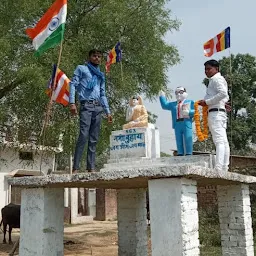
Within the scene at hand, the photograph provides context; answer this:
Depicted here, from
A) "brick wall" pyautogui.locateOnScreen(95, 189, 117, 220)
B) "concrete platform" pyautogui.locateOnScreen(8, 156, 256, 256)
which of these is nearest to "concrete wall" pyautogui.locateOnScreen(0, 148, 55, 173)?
"brick wall" pyautogui.locateOnScreen(95, 189, 117, 220)

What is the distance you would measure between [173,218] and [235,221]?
92.4 inches

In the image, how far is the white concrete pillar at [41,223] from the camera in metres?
5.73

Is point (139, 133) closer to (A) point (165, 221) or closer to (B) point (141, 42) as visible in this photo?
(A) point (165, 221)

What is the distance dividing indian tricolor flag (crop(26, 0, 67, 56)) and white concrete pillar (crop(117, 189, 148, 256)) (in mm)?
2991

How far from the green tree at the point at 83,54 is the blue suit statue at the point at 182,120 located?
163 inches

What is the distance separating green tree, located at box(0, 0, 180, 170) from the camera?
34.0ft

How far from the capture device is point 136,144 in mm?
6246

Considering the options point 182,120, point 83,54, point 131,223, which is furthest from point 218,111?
point 83,54

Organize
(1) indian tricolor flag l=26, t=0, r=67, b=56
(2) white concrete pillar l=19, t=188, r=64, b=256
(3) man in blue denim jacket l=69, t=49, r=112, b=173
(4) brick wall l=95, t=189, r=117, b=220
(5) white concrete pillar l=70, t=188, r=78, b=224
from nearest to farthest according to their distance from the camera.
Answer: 1. (2) white concrete pillar l=19, t=188, r=64, b=256
2. (3) man in blue denim jacket l=69, t=49, r=112, b=173
3. (1) indian tricolor flag l=26, t=0, r=67, b=56
4. (5) white concrete pillar l=70, t=188, r=78, b=224
5. (4) brick wall l=95, t=189, r=117, b=220

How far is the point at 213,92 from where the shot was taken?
6.01 metres

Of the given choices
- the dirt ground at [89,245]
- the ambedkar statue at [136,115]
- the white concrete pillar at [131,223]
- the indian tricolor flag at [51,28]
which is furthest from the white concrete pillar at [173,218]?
the dirt ground at [89,245]

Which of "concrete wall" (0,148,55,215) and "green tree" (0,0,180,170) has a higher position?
"green tree" (0,0,180,170)

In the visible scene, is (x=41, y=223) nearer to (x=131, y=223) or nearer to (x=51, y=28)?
(x=131, y=223)

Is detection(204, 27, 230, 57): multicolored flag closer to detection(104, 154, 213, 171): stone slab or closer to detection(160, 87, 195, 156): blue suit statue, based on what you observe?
detection(160, 87, 195, 156): blue suit statue
